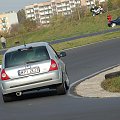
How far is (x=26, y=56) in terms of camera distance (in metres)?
13.2

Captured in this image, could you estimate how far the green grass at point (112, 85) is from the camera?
1266 cm

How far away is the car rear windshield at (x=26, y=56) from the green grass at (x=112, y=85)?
1.79 metres

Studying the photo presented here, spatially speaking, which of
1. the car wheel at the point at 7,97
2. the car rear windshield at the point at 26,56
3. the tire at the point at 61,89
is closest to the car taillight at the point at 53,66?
the car rear windshield at the point at 26,56

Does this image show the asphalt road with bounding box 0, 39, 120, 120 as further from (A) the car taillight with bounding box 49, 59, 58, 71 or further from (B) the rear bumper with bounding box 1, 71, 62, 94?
(A) the car taillight with bounding box 49, 59, 58, 71

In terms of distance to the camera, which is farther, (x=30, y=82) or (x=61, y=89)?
(x=61, y=89)

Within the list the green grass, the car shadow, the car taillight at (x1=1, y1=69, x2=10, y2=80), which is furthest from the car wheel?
the green grass

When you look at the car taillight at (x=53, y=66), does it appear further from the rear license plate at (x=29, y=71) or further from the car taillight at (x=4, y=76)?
the car taillight at (x=4, y=76)

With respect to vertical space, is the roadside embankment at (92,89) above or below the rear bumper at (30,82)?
below

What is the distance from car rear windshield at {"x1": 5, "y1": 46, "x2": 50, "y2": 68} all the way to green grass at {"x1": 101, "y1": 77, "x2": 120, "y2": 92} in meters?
1.79

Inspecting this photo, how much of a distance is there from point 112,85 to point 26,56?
95.2 inches

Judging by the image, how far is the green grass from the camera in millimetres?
12656

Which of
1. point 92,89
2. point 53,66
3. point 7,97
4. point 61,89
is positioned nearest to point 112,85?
point 92,89

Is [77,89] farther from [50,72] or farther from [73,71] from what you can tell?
[73,71]

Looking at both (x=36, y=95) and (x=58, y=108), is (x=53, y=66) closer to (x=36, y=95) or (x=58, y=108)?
(x=36, y=95)
